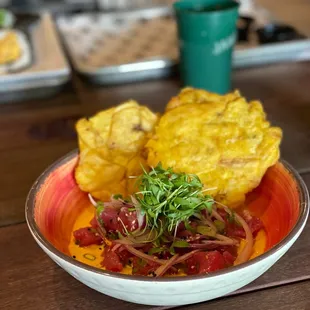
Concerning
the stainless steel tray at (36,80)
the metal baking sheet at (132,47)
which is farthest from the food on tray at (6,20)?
the stainless steel tray at (36,80)

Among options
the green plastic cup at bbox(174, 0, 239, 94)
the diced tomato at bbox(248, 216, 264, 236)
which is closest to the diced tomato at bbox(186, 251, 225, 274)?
the diced tomato at bbox(248, 216, 264, 236)

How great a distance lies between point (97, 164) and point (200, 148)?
0.17 metres

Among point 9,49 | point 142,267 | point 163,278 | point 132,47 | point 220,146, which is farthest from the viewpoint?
point 132,47

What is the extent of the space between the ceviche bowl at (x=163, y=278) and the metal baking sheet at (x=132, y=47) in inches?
20.6

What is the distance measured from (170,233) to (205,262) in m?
0.07

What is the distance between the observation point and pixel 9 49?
4.49 feet

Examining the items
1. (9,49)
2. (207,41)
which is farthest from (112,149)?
(9,49)

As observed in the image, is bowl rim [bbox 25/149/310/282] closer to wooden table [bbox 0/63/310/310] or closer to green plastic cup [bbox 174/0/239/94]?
wooden table [bbox 0/63/310/310]

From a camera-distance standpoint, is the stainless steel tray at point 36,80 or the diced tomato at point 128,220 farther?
the stainless steel tray at point 36,80

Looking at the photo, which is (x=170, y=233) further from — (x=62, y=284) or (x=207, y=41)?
(x=207, y=41)

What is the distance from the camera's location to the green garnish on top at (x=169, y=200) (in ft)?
2.35

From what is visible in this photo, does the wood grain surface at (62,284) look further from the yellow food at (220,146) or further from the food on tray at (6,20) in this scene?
the food on tray at (6,20)

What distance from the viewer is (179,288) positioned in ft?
2.00

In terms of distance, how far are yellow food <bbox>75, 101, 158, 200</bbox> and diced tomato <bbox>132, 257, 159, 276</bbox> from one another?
0.52 feet
